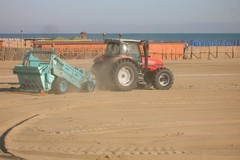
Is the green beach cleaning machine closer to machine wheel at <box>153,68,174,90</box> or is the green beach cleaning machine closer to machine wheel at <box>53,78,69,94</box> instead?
machine wheel at <box>53,78,69,94</box>

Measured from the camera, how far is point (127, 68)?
46.0 ft

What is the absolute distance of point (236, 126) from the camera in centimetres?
883

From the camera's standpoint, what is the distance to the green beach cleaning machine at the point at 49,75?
42.1ft

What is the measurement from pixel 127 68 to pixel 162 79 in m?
1.60

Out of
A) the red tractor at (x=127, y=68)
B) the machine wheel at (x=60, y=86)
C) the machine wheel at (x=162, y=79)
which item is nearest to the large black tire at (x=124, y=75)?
the red tractor at (x=127, y=68)

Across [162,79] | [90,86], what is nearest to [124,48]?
[90,86]

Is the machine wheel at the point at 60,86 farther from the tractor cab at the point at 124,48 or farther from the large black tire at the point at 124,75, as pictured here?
the tractor cab at the point at 124,48

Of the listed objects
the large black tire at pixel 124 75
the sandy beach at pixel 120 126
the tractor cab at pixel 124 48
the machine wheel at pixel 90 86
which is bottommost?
the sandy beach at pixel 120 126

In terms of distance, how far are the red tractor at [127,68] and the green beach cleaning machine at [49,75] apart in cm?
83

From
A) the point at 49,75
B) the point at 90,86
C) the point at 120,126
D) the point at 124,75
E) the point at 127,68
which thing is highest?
the point at 127,68

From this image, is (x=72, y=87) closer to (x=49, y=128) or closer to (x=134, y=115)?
(x=134, y=115)

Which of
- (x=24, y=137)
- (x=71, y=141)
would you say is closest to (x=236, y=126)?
(x=71, y=141)

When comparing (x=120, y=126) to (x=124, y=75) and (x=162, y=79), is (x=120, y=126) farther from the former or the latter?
(x=162, y=79)

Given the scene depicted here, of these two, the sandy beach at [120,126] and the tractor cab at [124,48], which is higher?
the tractor cab at [124,48]
